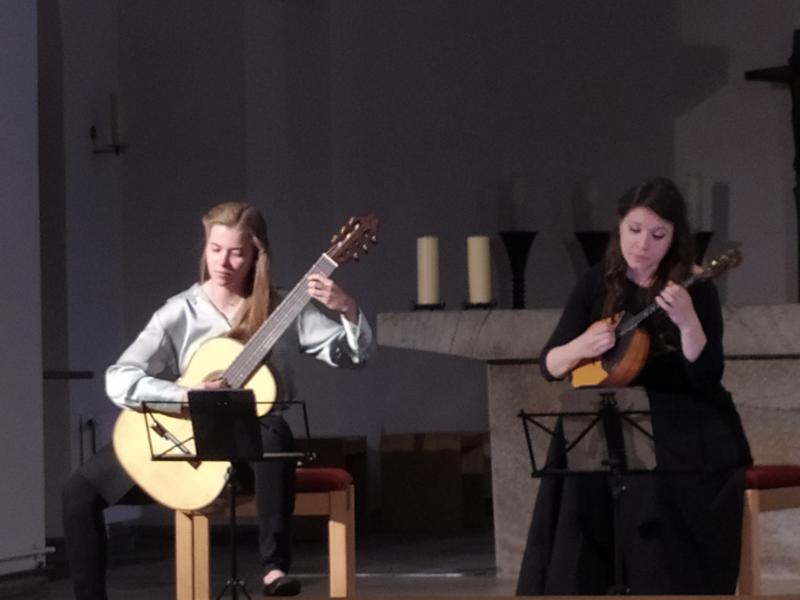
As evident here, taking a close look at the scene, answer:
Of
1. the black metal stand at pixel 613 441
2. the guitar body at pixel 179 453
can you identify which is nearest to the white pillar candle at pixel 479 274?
the guitar body at pixel 179 453

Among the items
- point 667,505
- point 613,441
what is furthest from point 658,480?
point 613,441

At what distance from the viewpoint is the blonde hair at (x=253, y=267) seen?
16.1 ft

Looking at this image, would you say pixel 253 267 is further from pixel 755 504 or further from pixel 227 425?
pixel 755 504

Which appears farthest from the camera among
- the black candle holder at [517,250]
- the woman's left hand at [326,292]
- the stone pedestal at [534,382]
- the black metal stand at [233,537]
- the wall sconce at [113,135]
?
the black candle holder at [517,250]

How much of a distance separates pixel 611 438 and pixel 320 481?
1117 millimetres

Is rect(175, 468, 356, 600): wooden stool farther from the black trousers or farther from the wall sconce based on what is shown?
the wall sconce

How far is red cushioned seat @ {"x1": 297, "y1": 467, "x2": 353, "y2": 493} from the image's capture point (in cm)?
515

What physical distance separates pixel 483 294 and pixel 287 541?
5.41ft

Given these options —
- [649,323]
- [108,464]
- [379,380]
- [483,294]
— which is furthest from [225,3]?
[649,323]

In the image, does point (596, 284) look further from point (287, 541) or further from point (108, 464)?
point (108, 464)

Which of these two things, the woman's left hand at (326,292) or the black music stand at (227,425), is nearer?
the black music stand at (227,425)

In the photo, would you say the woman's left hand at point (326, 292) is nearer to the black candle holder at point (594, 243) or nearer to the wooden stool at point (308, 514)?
the wooden stool at point (308, 514)

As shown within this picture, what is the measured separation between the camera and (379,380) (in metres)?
8.74

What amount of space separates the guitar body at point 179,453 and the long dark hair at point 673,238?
959 mm
